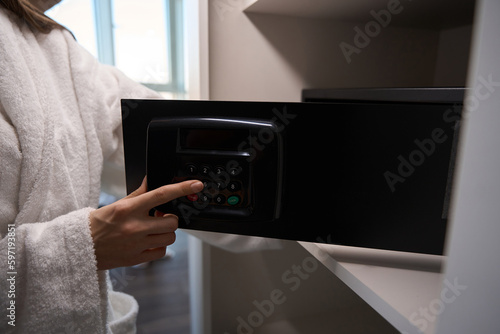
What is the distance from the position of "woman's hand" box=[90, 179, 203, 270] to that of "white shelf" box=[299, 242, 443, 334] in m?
0.19

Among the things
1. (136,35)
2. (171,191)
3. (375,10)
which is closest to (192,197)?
(171,191)

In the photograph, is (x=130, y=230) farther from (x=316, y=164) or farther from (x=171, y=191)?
(x=316, y=164)

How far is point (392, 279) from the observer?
30 cm

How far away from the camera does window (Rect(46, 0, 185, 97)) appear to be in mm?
1229

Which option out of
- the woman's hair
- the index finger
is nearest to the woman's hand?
the index finger

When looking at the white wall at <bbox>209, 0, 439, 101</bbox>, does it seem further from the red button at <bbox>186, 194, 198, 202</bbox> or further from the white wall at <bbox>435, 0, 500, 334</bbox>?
the white wall at <bbox>435, 0, 500, 334</bbox>

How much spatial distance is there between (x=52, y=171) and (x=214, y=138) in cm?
27

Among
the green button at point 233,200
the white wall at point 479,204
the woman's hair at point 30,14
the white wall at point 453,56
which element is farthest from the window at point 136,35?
the white wall at point 479,204

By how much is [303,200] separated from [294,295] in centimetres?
50

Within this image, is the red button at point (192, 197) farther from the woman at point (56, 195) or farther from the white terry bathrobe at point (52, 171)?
the white terry bathrobe at point (52, 171)

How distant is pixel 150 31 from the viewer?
53.5 inches

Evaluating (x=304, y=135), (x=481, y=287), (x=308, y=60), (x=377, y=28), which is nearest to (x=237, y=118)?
(x=304, y=135)

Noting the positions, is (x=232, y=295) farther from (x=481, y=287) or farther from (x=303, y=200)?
(x=481, y=287)

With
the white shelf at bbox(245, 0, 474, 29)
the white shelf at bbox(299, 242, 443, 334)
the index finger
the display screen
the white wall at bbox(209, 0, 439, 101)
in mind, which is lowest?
the white shelf at bbox(299, 242, 443, 334)
